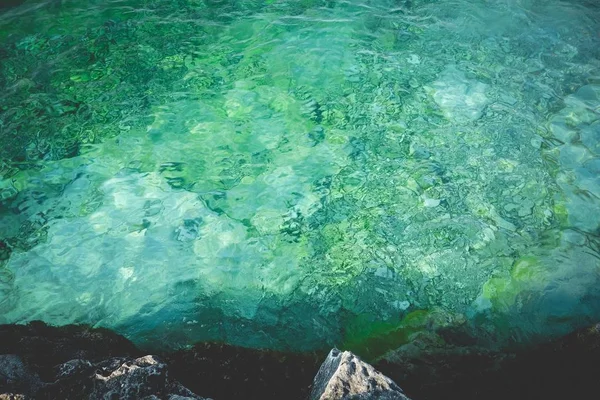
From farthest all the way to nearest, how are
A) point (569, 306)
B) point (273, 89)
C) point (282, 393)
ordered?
point (273, 89) → point (569, 306) → point (282, 393)

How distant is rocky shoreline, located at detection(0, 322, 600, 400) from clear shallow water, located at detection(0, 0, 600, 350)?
9.8 inches

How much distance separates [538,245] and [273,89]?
362 cm

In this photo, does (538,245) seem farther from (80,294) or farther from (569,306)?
(80,294)

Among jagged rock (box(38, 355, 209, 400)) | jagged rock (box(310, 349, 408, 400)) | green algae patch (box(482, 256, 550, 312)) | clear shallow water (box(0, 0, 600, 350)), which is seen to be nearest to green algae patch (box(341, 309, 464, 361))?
clear shallow water (box(0, 0, 600, 350))

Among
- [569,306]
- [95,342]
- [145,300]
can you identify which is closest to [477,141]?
[569,306]

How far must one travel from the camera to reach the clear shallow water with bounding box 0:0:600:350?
11.8 feet

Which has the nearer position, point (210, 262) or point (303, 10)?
point (210, 262)

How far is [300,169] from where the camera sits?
4707 millimetres

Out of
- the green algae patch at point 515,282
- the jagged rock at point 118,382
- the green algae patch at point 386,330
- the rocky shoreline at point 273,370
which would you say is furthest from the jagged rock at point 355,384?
the green algae patch at point 515,282

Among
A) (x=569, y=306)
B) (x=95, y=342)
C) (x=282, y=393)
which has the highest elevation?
(x=95, y=342)

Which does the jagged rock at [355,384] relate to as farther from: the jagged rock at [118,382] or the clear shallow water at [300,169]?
the clear shallow water at [300,169]

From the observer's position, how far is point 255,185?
4547 millimetres

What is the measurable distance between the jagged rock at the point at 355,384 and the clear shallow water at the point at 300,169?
3.45 ft

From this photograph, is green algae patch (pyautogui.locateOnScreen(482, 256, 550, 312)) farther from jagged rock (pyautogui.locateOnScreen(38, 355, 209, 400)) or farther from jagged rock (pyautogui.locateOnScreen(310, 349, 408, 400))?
jagged rock (pyautogui.locateOnScreen(38, 355, 209, 400))
